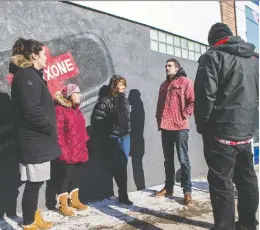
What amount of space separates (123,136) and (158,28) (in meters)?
2.43

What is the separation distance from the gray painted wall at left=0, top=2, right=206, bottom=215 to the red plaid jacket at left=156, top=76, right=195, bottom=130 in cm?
79

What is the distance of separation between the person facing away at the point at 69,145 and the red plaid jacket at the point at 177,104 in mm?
1252

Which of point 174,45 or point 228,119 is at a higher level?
point 174,45

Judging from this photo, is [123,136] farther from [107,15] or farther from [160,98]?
[107,15]

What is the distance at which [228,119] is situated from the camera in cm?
285

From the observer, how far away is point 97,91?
4.67 m

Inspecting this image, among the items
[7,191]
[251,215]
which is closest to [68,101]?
[7,191]

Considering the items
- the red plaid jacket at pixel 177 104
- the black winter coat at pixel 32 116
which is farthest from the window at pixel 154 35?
the black winter coat at pixel 32 116

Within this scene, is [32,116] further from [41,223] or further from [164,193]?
[164,193]

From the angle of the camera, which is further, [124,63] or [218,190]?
[124,63]

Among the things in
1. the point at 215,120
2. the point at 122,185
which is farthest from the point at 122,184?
the point at 215,120

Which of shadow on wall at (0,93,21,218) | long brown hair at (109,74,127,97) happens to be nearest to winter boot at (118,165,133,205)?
long brown hair at (109,74,127,97)

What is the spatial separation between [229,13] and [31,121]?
648 centimetres

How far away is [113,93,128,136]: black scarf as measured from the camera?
427 cm
